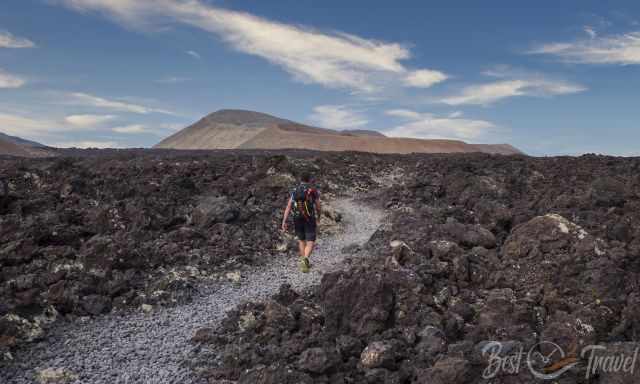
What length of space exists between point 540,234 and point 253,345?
773 centimetres

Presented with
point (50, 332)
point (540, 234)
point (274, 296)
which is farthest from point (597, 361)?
point (50, 332)

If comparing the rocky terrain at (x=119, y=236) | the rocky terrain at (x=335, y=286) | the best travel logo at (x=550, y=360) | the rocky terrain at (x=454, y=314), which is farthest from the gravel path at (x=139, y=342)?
the best travel logo at (x=550, y=360)

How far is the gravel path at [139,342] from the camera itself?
745cm

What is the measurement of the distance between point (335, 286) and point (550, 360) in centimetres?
405

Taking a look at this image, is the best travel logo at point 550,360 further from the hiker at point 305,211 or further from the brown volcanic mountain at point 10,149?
the brown volcanic mountain at point 10,149

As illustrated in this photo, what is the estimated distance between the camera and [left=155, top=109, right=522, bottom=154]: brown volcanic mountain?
236 ft

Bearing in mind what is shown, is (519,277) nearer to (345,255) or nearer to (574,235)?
(574,235)

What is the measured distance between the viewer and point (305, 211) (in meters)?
12.5

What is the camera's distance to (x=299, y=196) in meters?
12.4

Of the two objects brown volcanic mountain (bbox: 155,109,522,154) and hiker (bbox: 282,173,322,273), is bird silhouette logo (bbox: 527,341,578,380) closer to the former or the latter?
hiker (bbox: 282,173,322,273)

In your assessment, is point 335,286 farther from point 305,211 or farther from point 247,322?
point 305,211

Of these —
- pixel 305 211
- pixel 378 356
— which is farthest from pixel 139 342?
A: pixel 305 211

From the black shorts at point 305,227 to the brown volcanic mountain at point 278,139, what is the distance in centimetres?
5598

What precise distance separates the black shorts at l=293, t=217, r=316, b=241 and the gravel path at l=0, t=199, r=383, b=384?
3.51ft
